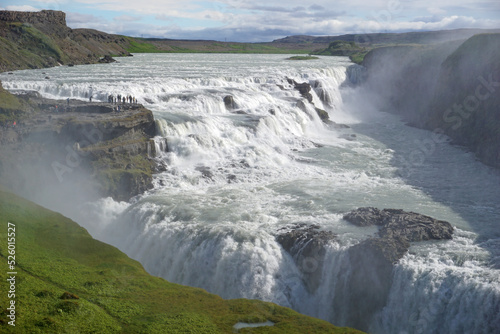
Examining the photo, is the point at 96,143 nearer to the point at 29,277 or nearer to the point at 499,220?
the point at 29,277

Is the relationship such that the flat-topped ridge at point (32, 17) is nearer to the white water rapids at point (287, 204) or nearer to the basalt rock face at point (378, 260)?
the white water rapids at point (287, 204)

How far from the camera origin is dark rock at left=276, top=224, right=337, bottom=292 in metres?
21.6

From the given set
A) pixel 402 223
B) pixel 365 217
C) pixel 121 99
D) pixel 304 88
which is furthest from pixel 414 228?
pixel 304 88

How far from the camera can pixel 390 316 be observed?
1948cm

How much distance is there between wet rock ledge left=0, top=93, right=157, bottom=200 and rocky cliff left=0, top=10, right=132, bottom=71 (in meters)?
41.2

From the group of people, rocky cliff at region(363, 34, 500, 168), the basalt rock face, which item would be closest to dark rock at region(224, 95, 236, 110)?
the group of people

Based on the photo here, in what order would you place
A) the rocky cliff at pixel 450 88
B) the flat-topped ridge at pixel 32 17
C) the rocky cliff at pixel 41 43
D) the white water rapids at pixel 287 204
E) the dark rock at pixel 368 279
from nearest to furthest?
the white water rapids at pixel 287 204 < the dark rock at pixel 368 279 < the rocky cliff at pixel 450 88 < the rocky cliff at pixel 41 43 < the flat-topped ridge at pixel 32 17

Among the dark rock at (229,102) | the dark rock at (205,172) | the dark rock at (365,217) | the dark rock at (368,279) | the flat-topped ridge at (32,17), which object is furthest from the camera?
the flat-topped ridge at (32,17)

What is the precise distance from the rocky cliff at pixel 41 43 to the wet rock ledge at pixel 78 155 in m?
41.2

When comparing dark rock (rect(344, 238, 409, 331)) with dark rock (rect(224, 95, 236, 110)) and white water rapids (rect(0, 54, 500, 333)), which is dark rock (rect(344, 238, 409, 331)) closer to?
white water rapids (rect(0, 54, 500, 333))

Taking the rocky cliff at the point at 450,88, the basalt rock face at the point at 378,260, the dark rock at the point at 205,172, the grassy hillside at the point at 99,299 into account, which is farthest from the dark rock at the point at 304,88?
the grassy hillside at the point at 99,299

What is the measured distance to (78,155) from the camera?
3041 cm

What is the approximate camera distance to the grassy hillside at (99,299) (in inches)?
571

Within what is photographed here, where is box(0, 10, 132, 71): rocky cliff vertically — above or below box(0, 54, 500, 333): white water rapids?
above
